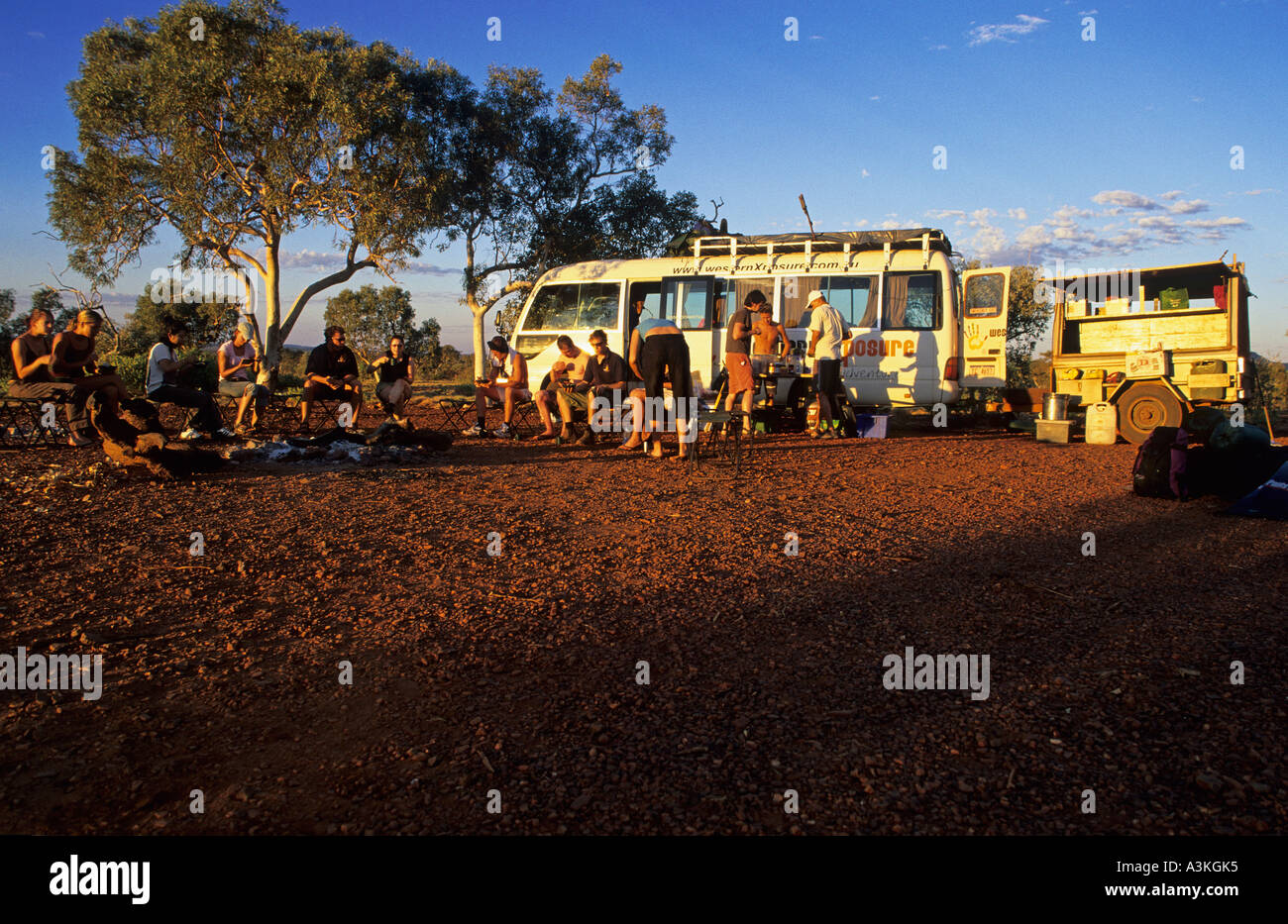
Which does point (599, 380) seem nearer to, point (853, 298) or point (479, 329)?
point (853, 298)

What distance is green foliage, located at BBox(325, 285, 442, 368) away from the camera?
27188 millimetres

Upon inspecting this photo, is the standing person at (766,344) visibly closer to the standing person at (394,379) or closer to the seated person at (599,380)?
the seated person at (599,380)

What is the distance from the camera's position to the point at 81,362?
812 cm

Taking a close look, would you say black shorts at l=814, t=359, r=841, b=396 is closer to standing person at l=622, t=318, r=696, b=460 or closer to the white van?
the white van

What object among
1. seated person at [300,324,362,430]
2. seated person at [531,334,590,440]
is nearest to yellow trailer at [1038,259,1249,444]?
seated person at [531,334,590,440]

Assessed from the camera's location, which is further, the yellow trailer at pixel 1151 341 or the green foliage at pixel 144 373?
Result: the green foliage at pixel 144 373

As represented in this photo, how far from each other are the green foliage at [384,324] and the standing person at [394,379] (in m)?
16.7

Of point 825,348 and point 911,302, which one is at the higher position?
point 911,302

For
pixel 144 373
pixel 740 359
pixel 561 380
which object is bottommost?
pixel 561 380

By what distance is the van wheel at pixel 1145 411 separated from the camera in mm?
10211

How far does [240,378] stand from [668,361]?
5.88 m

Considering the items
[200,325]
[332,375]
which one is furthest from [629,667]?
[200,325]

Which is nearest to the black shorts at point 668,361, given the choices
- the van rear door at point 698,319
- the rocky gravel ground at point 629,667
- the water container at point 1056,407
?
the rocky gravel ground at point 629,667
